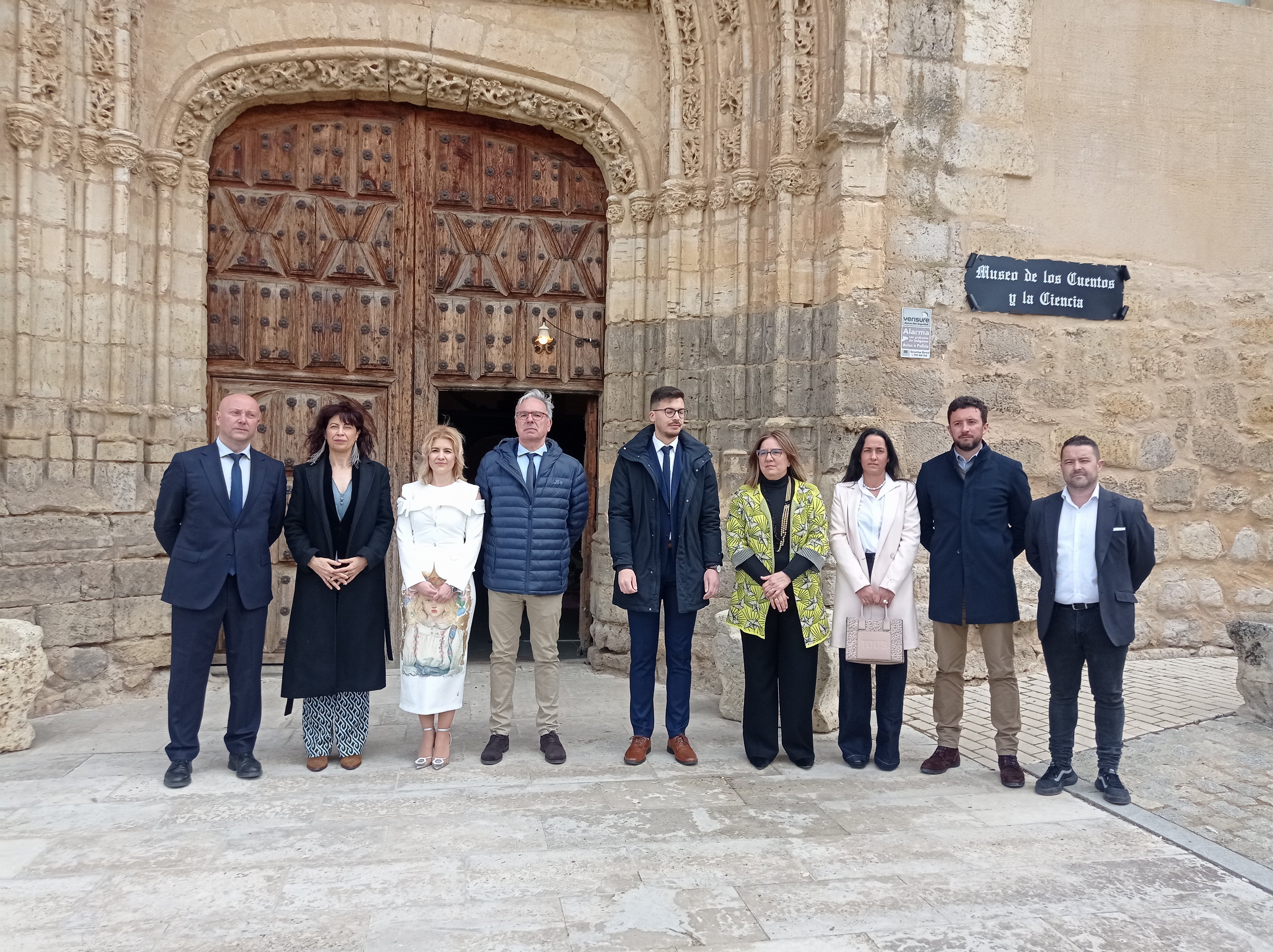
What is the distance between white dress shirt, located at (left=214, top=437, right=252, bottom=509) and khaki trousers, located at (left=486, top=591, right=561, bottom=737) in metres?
1.22

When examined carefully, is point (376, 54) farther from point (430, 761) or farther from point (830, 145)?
point (430, 761)

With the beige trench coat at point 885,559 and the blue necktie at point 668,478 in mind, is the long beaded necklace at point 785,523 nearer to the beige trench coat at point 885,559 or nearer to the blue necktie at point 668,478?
the beige trench coat at point 885,559

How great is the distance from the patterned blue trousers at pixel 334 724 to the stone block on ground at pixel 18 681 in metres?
1.41

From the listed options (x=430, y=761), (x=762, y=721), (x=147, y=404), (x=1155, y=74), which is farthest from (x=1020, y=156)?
(x=147, y=404)

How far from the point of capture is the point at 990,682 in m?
4.35

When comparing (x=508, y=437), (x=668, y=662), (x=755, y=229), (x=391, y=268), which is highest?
(x=755, y=229)

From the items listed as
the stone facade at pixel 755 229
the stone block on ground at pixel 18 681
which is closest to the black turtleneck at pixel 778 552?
the stone facade at pixel 755 229

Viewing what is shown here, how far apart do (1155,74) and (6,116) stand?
7251mm

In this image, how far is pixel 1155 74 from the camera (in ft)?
20.6

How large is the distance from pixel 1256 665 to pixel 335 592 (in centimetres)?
481

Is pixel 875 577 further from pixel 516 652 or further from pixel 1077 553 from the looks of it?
pixel 516 652

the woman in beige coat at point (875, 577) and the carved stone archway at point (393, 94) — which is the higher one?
the carved stone archway at point (393, 94)

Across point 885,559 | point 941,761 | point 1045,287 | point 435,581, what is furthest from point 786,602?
point 1045,287

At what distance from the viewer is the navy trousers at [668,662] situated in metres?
4.41
